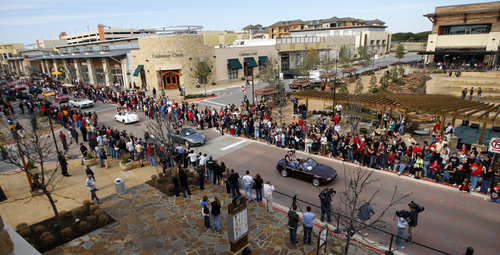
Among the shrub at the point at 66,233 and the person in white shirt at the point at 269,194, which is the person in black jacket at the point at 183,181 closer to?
the person in white shirt at the point at 269,194

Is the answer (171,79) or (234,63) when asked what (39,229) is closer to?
(171,79)

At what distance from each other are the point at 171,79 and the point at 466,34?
167 ft

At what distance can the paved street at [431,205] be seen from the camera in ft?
30.8

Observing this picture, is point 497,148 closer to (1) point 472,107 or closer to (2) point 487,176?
(2) point 487,176

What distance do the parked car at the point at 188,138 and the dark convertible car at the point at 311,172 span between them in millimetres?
7316

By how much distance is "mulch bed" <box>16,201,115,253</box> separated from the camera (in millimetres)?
9719

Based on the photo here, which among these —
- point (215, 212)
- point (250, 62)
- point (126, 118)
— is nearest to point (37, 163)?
point (126, 118)

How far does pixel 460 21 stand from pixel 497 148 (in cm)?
4849

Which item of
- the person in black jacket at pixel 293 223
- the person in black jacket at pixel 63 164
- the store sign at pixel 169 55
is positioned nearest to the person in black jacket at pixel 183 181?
Result: the person in black jacket at pixel 293 223

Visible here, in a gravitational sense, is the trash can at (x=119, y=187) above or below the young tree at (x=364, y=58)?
below

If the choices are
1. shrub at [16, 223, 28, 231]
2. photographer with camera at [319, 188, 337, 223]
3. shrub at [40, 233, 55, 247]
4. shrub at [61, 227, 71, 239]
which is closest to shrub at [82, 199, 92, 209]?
shrub at [61, 227, 71, 239]

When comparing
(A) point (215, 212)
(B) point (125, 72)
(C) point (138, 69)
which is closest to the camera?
Answer: (A) point (215, 212)

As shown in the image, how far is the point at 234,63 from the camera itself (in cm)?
4841

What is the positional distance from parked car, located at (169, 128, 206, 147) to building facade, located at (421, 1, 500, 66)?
46.7 metres
